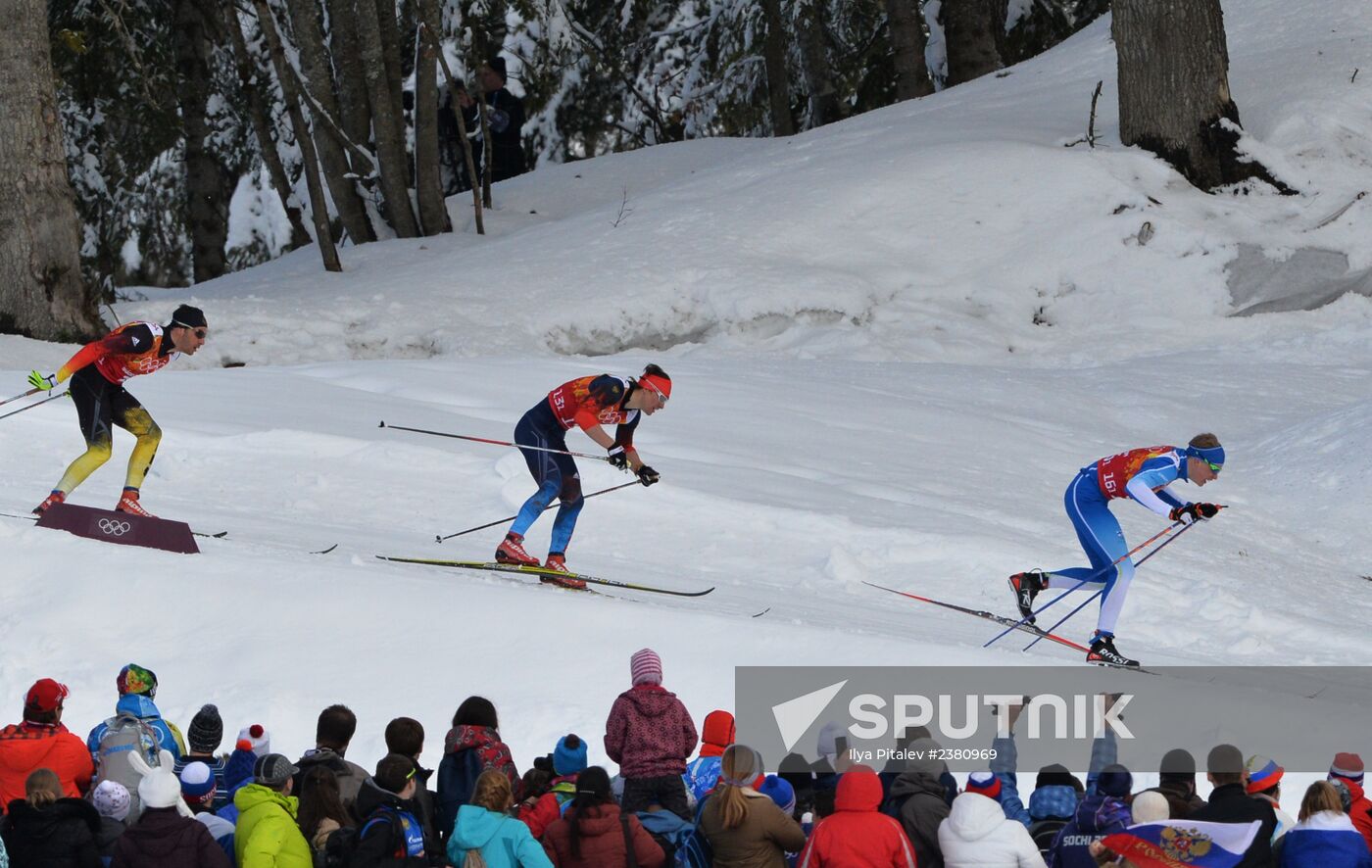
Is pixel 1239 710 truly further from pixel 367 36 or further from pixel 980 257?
pixel 367 36

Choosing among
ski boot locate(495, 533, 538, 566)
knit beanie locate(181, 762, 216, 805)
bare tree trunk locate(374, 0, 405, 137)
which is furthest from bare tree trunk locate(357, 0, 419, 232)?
knit beanie locate(181, 762, 216, 805)

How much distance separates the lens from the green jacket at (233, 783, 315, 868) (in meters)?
4.90

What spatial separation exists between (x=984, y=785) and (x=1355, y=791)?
1.30 meters

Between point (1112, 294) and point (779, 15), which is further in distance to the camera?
point (779, 15)

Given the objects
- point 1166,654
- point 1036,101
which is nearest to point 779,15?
point 1036,101

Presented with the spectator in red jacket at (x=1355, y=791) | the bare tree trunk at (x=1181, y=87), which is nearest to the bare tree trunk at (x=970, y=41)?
the bare tree trunk at (x=1181, y=87)

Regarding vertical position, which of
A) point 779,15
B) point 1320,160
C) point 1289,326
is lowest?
point 1289,326

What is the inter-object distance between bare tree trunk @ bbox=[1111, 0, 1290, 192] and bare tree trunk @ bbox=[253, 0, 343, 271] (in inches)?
392

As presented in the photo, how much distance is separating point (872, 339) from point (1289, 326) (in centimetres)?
478

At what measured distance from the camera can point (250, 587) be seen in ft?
26.5

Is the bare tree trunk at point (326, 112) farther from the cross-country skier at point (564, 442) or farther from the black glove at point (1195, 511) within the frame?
the black glove at point (1195, 511)

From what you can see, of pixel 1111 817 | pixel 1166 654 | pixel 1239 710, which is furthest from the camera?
pixel 1166 654

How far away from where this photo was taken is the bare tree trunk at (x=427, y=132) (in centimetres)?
2044

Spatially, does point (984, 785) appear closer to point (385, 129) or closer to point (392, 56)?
point (385, 129)
